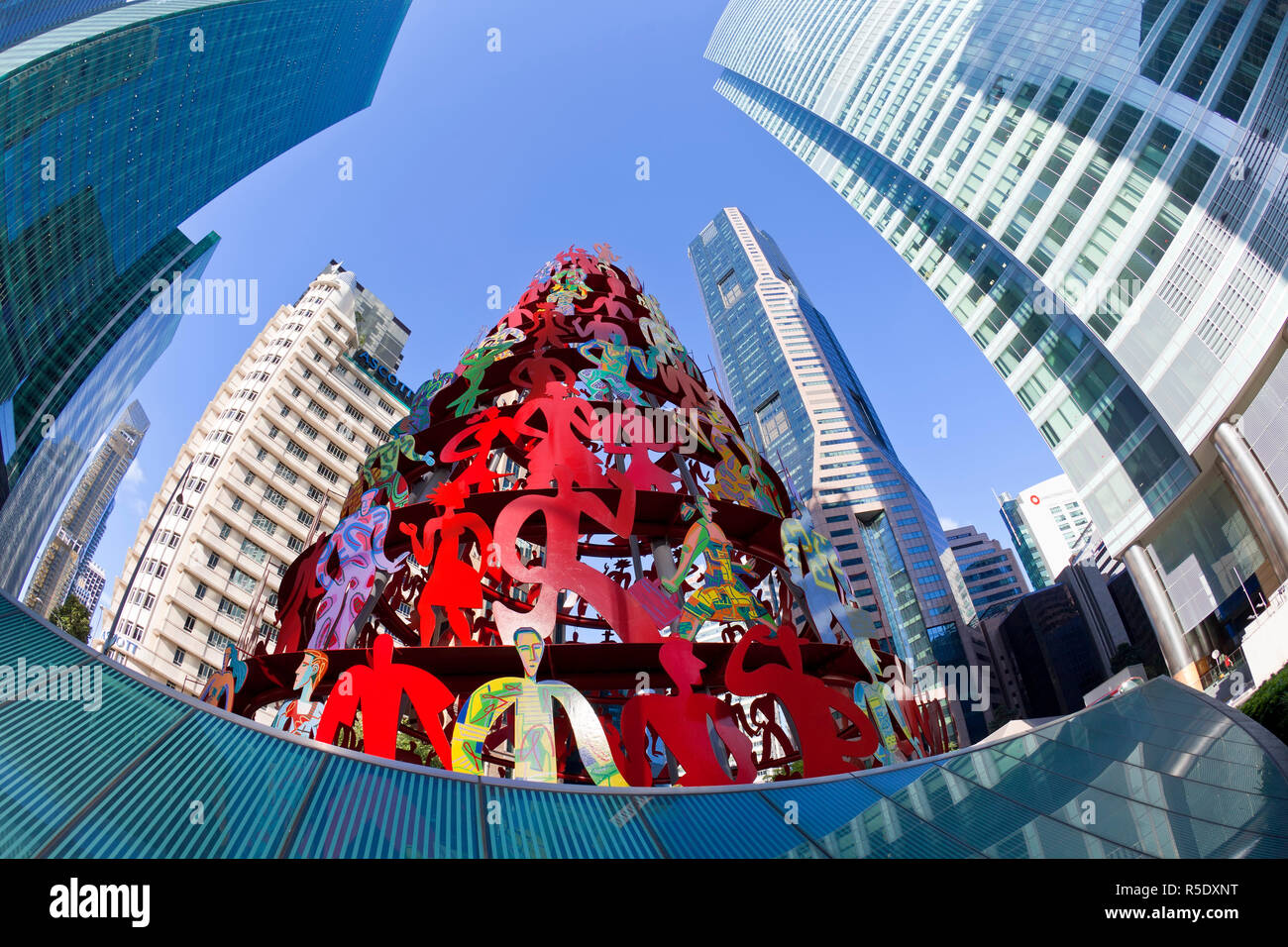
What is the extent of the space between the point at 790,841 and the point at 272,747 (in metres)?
4.38

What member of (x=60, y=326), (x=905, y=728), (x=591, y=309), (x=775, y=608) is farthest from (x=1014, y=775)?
(x=60, y=326)

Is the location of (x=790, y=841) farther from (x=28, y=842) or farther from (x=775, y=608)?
(x=775, y=608)

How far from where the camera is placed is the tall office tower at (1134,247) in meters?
31.8

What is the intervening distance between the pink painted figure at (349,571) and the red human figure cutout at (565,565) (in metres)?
1.96

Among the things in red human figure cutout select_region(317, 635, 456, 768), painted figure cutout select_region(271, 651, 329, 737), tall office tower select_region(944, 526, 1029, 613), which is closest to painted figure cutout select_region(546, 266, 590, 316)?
painted figure cutout select_region(271, 651, 329, 737)

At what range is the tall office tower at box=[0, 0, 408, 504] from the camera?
3462cm

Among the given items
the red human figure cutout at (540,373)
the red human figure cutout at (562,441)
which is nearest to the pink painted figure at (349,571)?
the red human figure cutout at (562,441)

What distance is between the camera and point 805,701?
8.18 meters

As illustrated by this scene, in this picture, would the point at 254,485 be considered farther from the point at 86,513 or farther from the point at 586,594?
the point at 86,513

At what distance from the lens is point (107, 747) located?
5293 millimetres

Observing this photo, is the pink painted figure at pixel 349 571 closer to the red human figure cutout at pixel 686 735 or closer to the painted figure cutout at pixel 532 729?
the painted figure cutout at pixel 532 729

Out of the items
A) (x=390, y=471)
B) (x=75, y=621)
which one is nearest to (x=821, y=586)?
(x=390, y=471)

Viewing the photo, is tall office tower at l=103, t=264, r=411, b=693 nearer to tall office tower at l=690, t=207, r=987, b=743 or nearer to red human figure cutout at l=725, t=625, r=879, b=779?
red human figure cutout at l=725, t=625, r=879, b=779
